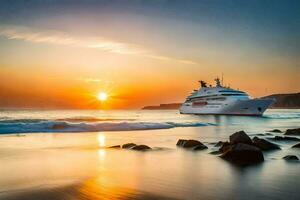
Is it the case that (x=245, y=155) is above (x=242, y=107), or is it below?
below

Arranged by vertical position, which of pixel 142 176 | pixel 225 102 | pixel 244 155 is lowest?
pixel 142 176

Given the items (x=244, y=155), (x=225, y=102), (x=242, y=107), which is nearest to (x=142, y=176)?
(x=244, y=155)

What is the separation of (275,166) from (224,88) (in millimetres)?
89536

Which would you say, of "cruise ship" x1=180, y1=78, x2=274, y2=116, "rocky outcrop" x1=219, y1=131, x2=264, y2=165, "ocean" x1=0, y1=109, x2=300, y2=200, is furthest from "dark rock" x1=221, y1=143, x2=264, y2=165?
"cruise ship" x1=180, y1=78, x2=274, y2=116

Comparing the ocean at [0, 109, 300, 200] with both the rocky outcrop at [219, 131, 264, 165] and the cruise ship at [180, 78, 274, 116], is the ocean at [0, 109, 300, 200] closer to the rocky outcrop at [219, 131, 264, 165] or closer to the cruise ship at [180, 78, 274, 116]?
the rocky outcrop at [219, 131, 264, 165]

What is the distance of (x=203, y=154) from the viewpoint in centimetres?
1680

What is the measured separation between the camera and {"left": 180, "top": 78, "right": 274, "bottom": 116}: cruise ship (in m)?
92.6

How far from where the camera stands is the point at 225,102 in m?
97.8

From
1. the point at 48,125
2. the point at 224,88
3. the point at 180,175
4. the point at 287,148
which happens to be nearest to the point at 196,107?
the point at 224,88

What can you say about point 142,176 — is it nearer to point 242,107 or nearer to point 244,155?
point 244,155

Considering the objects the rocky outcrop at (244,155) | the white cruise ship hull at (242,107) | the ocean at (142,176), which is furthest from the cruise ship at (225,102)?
the rocky outcrop at (244,155)

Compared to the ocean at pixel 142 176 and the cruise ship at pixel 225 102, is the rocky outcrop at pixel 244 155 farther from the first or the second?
the cruise ship at pixel 225 102

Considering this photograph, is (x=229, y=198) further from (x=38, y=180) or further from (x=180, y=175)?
(x=38, y=180)

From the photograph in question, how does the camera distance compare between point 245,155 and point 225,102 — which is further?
point 225,102
